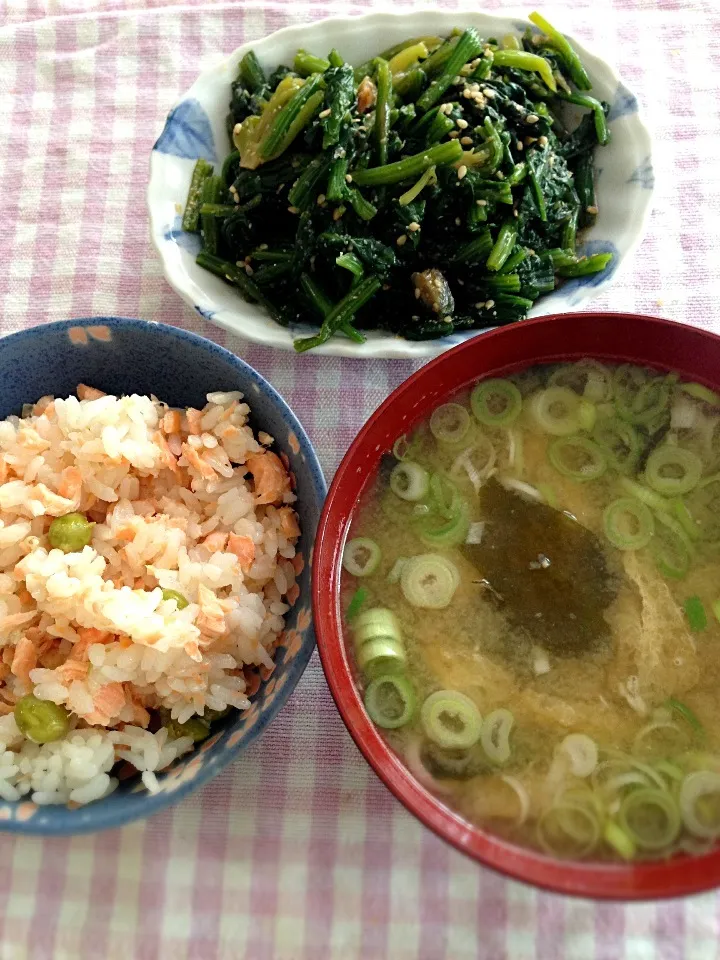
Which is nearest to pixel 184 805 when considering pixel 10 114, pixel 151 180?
pixel 151 180

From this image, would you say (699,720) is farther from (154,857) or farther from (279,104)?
(279,104)

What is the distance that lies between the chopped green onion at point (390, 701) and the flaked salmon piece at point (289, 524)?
0.39m

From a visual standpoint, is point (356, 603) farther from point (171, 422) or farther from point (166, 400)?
point (166, 400)

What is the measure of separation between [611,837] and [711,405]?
0.87m

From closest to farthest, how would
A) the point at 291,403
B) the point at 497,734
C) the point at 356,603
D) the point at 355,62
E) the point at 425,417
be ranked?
the point at 497,734 → the point at 356,603 → the point at 425,417 → the point at 291,403 → the point at 355,62

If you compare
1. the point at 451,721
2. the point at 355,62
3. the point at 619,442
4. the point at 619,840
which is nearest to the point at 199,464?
the point at 451,721

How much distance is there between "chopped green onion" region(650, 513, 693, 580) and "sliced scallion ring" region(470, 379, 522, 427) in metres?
0.37

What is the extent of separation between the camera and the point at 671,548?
1.62 m

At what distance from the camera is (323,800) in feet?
5.96

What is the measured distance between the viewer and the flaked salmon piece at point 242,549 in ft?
5.65

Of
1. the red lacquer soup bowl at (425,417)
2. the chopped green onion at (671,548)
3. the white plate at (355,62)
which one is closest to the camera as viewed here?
the red lacquer soup bowl at (425,417)

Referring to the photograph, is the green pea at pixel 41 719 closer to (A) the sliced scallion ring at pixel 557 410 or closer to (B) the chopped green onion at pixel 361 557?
(B) the chopped green onion at pixel 361 557

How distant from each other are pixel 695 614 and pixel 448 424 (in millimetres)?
619

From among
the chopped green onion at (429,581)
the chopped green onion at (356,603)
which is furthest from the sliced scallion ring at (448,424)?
the chopped green onion at (356,603)
